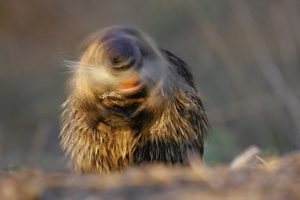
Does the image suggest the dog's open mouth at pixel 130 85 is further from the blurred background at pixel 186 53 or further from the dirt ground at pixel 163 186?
the blurred background at pixel 186 53

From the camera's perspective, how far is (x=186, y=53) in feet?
46.4

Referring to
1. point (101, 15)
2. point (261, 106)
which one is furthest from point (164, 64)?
point (101, 15)

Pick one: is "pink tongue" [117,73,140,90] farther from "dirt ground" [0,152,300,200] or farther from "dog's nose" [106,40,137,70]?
"dirt ground" [0,152,300,200]

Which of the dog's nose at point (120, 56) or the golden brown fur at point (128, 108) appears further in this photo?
the golden brown fur at point (128, 108)

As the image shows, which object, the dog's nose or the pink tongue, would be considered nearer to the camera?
the dog's nose

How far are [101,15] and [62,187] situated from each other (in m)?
11.8

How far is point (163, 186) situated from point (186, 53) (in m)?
10.2

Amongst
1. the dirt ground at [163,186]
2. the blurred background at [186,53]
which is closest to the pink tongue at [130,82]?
the dirt ground at [163,186]

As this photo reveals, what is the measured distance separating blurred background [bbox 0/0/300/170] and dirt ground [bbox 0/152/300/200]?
16.1 feet

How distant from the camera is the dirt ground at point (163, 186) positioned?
392 centimetres

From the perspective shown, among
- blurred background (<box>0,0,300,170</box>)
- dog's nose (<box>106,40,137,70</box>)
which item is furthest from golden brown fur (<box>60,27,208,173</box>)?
blurred background (<box>0,0,300,170</box>)

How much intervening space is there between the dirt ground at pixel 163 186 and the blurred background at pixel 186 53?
489 cm

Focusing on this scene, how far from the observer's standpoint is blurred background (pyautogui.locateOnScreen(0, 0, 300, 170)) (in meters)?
11.0

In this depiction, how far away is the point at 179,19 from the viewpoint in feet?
50.5
